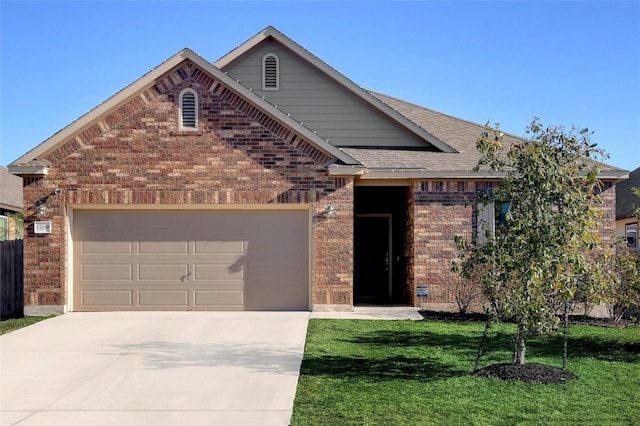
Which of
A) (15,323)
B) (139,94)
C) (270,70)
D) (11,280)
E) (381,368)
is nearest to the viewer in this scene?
(381,368)

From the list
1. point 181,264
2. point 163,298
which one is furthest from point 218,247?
point 163,298

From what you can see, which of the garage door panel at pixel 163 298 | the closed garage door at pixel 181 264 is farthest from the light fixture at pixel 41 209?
the garage door panel at pixel 163 298

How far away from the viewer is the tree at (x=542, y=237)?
8664 mm

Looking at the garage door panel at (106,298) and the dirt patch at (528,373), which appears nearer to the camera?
the dirt patch at (528,373)

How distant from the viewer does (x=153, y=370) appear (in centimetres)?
977

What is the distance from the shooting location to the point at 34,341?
1223 cm

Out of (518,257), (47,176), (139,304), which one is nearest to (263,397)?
(518,257)

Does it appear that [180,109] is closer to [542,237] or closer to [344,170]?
[344,170]

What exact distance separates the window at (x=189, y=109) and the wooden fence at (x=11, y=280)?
533 cm

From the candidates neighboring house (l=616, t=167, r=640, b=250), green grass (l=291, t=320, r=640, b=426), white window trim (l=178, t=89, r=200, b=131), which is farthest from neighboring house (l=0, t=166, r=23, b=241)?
neighboring house (l=616, t=167, r=640, b=250)

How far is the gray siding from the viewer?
731 inches

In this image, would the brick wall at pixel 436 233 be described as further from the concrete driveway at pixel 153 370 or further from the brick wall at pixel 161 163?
the concrete driveway at pixel 153 370

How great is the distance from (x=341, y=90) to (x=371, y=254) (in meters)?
4.86

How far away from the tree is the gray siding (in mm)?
9305
